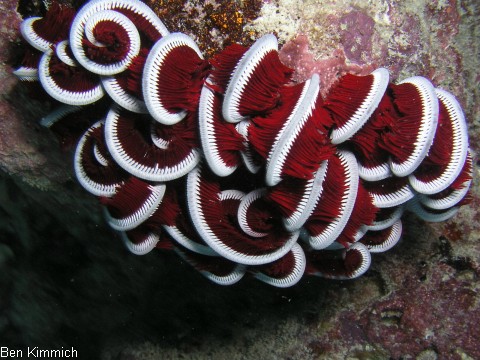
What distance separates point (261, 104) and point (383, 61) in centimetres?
99

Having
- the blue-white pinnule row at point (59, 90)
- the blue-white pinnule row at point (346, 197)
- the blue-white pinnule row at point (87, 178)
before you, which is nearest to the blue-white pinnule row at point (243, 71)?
the blue-white pinnule row at point (346, 197)

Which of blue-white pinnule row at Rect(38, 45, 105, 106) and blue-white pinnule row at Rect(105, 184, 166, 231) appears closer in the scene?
blue-white pinnule row at Rect(38, 45, 105, 106)

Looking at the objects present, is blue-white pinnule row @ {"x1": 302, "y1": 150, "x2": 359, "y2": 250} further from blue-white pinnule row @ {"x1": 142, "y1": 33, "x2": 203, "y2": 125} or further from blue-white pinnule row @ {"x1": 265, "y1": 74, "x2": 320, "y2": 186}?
blue-white pinnule row @ {"x1": 142, "y1": 33, "x2": 203, "y2": 125}

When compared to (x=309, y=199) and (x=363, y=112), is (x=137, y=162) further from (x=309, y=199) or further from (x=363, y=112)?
(x=363, y=112)

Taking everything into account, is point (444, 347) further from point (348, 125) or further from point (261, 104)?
point (261, 104)

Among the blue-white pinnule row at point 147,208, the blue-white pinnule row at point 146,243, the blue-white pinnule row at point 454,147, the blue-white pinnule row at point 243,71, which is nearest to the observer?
the blue-white pinnule row at point 243,71

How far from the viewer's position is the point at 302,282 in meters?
4.36

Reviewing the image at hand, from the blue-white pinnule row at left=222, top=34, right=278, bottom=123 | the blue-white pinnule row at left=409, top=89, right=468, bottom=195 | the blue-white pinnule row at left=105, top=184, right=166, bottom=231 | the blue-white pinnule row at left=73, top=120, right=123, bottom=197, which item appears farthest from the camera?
the blue-white pinnule row at left=73, top=120, right=123, bottom=197

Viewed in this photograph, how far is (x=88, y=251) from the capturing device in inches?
210

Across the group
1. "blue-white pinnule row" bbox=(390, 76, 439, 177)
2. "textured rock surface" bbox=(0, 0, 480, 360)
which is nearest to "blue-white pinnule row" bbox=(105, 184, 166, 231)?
"textured rock surface" bbox=(0, 0, 480, 360)

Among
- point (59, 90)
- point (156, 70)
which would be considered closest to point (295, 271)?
point (156, 70)

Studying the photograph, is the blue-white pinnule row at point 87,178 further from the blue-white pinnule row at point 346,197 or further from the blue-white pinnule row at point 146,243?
the blue-white pinnule row at point 346,197

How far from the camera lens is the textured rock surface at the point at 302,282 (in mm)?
2535

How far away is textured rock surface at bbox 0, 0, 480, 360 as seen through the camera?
8.32 ft
